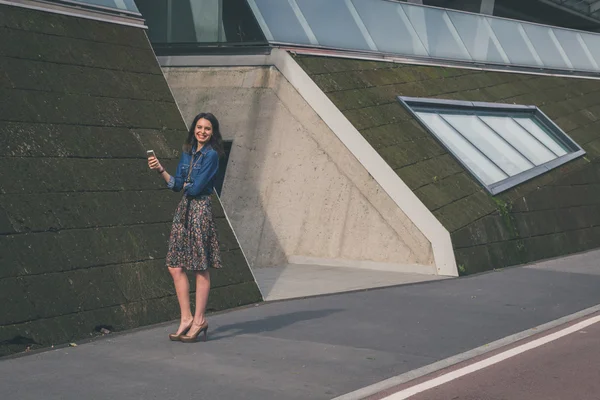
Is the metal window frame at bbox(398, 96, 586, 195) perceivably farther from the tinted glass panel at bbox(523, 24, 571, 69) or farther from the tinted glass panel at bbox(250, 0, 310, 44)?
the tinted glass panel at bbox(523, 24, 571, 69)

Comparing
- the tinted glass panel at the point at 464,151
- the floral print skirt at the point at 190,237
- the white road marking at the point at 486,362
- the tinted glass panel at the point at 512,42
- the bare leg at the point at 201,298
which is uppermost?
the tinted glass panel at the point at 512,42

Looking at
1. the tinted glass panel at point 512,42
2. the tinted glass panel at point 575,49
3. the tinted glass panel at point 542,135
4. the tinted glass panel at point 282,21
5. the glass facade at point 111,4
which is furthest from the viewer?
the tinted glass panel at point 575,49

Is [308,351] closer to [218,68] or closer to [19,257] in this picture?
[19,257]

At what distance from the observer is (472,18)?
24.3 metres

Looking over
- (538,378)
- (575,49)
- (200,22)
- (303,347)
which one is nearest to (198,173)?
(303,347)

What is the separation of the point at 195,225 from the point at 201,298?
72 centimetres

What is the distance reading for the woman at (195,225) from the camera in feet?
32.7

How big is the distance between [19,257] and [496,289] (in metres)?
6.70

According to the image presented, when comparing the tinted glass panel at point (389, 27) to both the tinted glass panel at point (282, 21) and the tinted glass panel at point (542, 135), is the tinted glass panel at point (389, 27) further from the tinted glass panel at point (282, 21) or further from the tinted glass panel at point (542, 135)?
the tinted glass panel at point (542, 135)

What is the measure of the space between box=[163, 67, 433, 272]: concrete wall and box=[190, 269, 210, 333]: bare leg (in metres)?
6.30

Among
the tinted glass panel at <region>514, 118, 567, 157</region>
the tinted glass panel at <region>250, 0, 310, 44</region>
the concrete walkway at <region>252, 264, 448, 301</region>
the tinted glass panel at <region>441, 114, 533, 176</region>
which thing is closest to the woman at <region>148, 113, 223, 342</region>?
the concrete walkway at <region>252, 264, 448, 301</region>

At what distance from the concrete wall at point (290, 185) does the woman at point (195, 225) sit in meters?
6.38

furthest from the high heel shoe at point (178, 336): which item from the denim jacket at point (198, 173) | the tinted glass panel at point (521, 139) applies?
the tinted glass panel at point (521, 139)

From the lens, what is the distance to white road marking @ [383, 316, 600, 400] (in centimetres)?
827
